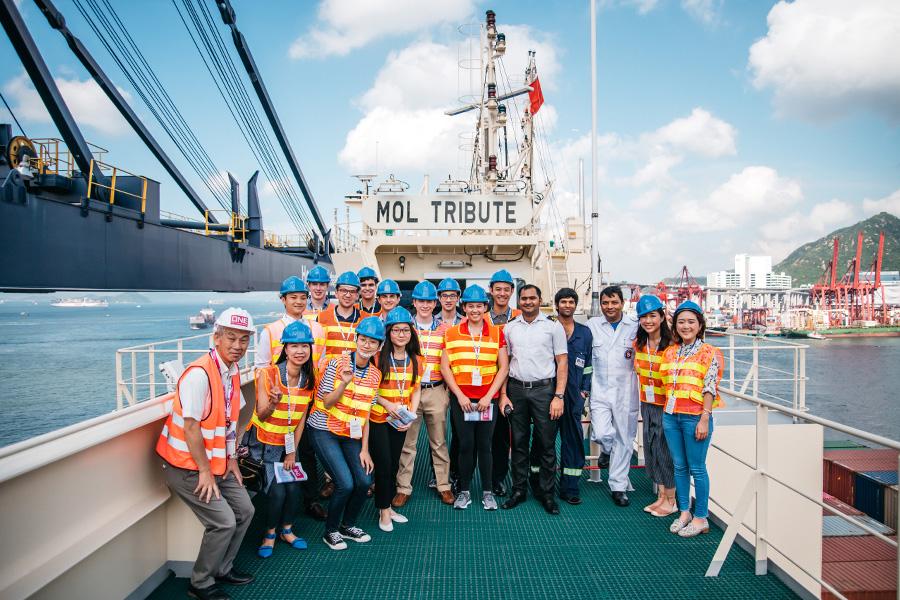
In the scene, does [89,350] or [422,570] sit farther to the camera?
[89,350]

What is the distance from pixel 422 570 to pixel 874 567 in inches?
442

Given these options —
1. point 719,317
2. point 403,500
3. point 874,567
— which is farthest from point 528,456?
point 719,317

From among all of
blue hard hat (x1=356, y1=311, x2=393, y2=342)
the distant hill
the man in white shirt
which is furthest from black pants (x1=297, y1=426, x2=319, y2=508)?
the distant hill

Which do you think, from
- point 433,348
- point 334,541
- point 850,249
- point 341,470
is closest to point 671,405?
point 433,348

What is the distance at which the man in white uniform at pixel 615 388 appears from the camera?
4.20 m

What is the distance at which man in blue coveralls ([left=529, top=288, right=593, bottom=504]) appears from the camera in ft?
13.8

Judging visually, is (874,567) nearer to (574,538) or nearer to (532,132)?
(574,538)

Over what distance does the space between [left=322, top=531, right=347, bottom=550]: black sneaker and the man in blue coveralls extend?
162cm

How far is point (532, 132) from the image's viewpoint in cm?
2234

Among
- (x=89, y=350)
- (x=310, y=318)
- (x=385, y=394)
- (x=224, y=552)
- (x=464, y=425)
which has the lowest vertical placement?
(x=89, y=350)

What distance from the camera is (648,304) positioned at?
13.0ft

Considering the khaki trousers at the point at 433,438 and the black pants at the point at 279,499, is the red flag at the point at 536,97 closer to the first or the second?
the khaki trousers at the point at 433,438

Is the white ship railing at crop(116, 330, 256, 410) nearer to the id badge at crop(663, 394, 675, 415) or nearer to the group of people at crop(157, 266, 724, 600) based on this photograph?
the group of people at crop(157, 266, 724, 600)

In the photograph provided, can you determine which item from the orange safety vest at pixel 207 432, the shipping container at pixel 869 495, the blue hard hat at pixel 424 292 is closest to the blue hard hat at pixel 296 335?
the orange safety vest at pixel 207 432
